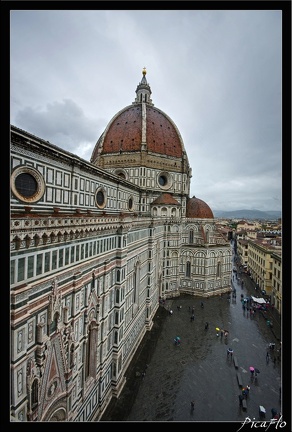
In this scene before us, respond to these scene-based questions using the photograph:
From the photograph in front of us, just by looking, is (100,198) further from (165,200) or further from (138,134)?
(138,134)

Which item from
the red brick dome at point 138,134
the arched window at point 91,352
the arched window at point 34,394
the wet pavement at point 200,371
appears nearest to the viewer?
the arched window at point 34,394

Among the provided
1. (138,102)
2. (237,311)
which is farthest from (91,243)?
(138,102)

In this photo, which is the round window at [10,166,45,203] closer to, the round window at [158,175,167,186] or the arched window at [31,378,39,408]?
the arched window at [31,378,39,408]

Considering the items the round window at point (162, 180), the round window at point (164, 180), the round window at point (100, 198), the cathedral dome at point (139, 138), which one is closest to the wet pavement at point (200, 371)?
the round window at point (100, 198)

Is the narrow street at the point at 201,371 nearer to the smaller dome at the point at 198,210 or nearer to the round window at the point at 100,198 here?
the round window at the point at 100,198

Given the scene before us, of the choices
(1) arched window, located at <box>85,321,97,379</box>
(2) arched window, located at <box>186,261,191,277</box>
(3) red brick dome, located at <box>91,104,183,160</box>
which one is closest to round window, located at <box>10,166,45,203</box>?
(1) arched window, located at <box>85,321,97,379</box>

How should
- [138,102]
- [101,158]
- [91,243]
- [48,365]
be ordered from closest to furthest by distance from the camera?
1. [48,365]
2. [91,243]
3. [101,158]
4. [138,102]

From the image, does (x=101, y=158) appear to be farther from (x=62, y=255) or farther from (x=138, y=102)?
(x=62, y=255)
